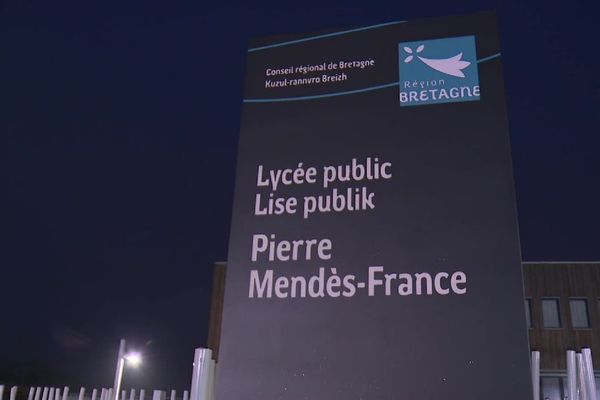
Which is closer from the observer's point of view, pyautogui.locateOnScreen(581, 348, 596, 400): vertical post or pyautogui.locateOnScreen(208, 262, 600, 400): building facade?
pyautogui.locateOnScreen(581, 348, 596, 400): vertical post

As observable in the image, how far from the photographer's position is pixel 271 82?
3.01 meters

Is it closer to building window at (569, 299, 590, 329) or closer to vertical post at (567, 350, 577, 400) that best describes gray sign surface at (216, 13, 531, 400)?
vertical post at (567, 350, 577, 400)

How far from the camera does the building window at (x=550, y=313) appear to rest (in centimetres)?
2580

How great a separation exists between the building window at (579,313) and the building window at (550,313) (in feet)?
2.07

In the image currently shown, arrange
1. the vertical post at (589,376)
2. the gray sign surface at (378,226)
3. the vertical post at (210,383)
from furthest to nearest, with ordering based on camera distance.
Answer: the vertical post at (210,383)
the vertical post at (589,376)
the gray sign surface at (378,226)

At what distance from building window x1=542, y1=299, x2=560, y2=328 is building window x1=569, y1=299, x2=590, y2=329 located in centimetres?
63

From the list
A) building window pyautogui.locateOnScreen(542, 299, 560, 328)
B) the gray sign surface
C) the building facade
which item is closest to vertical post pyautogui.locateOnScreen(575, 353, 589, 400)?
the gray sign surface

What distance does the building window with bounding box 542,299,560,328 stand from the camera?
1016 inches

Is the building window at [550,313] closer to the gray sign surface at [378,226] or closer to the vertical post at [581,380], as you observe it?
the vertical post at [581,380]

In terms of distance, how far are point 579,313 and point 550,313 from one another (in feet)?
4.13

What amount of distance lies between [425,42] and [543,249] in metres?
31.4

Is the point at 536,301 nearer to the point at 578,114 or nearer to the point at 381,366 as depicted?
the point at 578,114

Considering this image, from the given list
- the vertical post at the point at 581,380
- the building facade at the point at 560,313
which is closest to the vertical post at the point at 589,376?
the vertical post at the point at 581,380

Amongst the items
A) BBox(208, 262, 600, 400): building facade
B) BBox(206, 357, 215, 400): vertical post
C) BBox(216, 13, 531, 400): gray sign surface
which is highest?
BBox(208, 262, 600, 400): building facade
